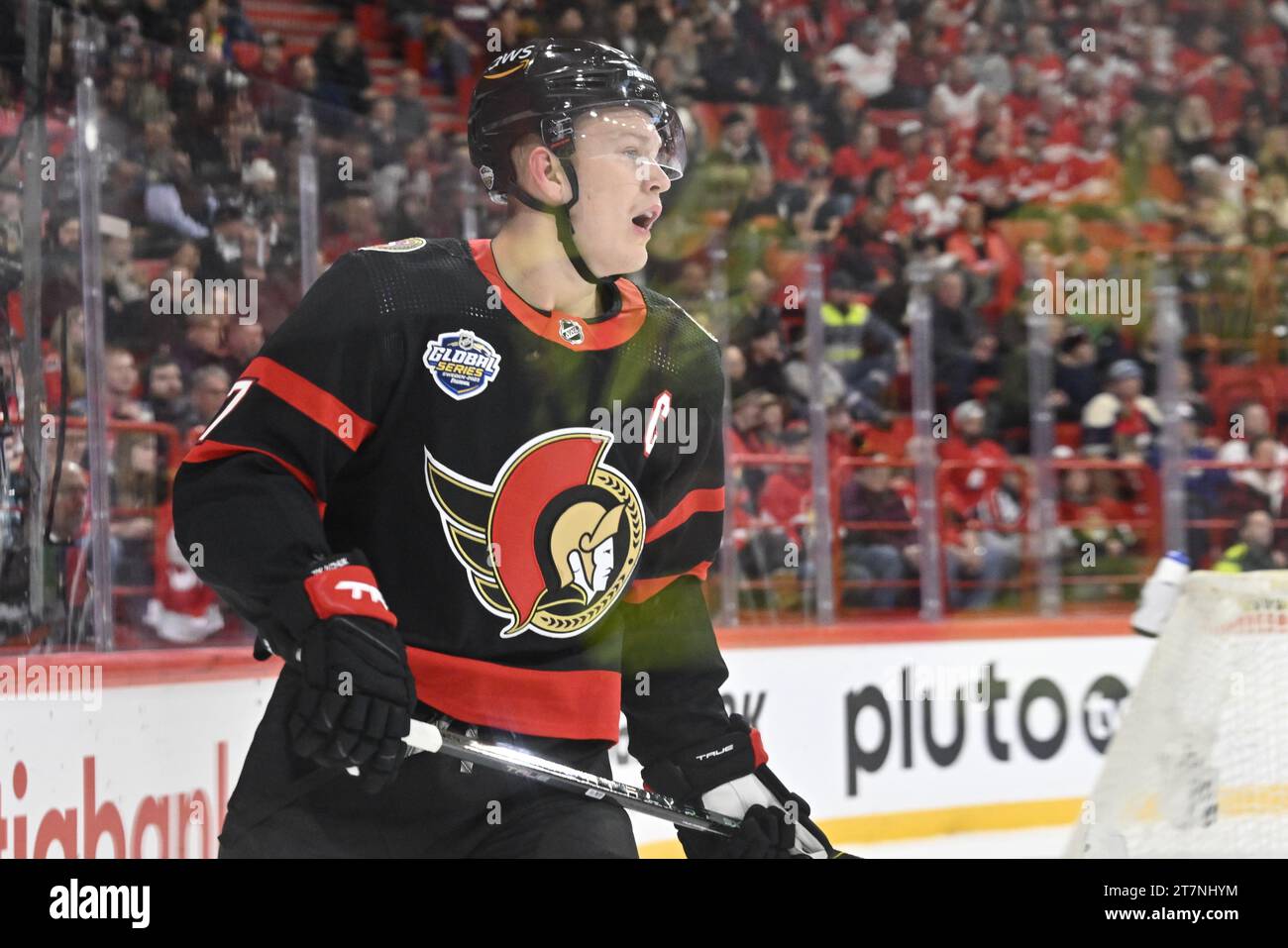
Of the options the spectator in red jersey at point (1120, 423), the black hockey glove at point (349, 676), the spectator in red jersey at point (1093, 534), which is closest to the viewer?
the black hockey glove at point (349, 676)

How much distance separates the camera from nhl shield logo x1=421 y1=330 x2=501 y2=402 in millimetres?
2109

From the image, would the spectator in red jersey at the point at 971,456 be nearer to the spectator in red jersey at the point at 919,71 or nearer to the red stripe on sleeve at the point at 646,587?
the spectator in red jersey at the point at 919,71

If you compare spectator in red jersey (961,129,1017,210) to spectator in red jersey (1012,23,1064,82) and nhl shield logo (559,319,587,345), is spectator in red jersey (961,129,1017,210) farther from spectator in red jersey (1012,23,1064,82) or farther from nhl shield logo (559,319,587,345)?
nhl shield logo (559,319,587,345)

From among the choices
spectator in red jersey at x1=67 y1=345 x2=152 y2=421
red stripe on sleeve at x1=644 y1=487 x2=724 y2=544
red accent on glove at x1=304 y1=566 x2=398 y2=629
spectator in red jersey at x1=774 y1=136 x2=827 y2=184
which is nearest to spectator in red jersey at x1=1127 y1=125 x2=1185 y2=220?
spectator in red jersey at x1=774 y1=136 x2=827 y2=184

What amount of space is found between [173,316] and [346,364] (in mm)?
1504

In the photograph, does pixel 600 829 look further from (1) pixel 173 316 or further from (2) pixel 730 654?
(2) pixel 730 654

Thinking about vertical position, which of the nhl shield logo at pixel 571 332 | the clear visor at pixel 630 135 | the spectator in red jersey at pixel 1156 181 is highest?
the spectator in red jersey at pixel 1156 181

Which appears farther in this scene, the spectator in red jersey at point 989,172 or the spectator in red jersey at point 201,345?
the spectator in red jersey at point 989,172

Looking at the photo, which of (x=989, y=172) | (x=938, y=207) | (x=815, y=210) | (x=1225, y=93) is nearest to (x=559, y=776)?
(x=815, y=210)

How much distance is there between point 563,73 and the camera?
7.46ft

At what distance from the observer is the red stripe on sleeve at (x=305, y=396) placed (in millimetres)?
2014

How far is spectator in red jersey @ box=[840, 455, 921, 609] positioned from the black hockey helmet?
305cm

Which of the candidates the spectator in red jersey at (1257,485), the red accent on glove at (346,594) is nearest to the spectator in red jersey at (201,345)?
the red accent on glove at (346,594)
